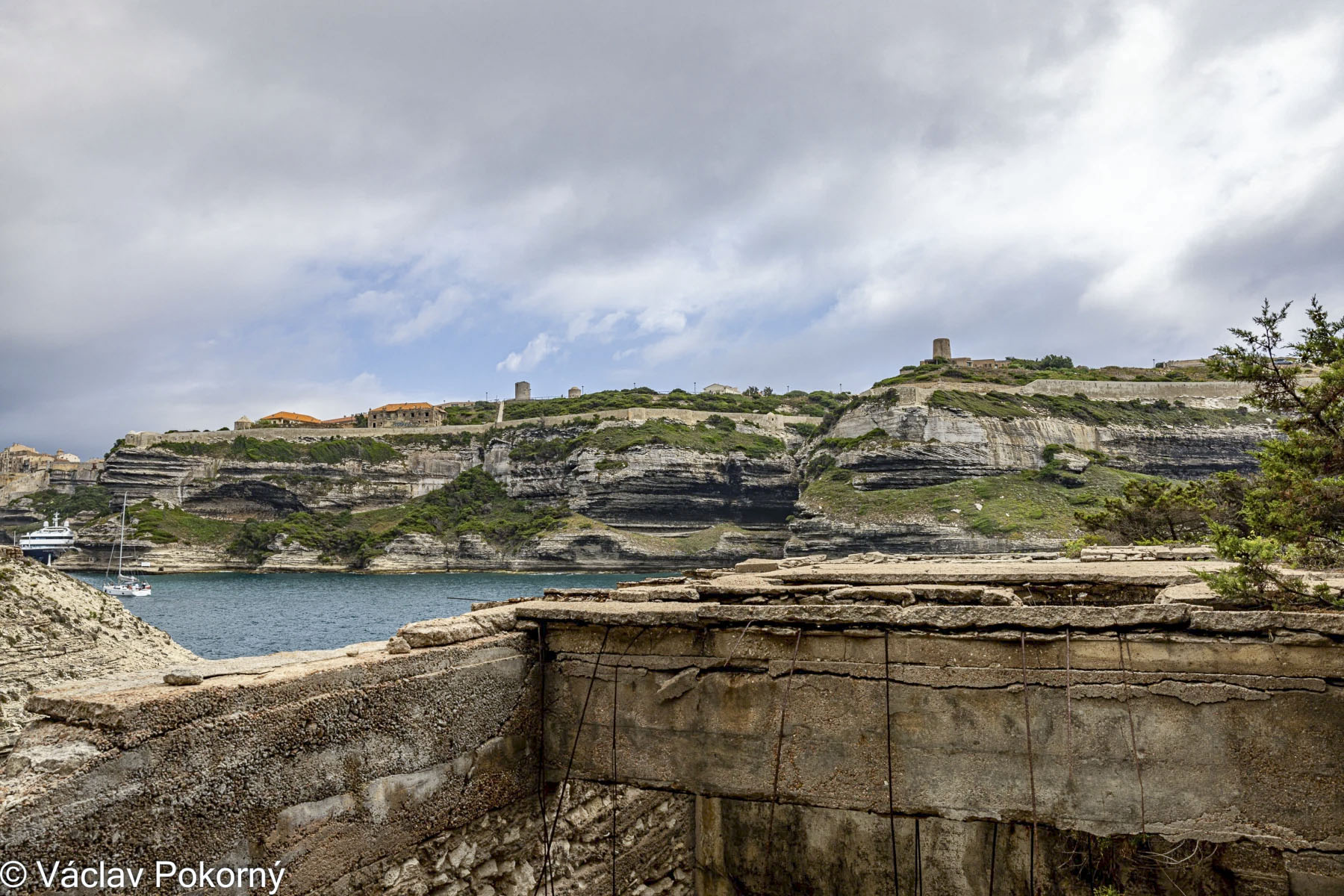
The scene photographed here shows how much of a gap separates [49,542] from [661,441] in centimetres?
6608

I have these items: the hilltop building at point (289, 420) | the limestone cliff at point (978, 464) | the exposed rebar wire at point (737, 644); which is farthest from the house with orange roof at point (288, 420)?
the exposed rebar wire at point (737, 644)

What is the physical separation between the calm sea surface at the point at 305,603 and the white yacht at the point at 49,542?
29.5ft

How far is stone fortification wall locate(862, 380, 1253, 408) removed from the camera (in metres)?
87.0

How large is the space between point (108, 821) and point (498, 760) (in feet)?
6.51

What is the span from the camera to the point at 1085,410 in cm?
8262

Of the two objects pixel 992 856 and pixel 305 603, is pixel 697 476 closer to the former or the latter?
pixel 305 603

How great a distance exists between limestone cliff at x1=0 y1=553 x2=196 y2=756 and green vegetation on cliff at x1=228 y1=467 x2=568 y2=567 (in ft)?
232

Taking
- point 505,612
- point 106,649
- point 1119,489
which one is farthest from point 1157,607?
point 1119,489

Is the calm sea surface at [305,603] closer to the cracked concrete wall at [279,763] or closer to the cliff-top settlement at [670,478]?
the cliff-top settlement at [670,478]

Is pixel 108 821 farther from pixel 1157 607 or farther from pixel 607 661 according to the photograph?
pixel 1157 607

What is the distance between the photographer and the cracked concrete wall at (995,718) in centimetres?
384

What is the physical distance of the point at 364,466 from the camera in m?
104

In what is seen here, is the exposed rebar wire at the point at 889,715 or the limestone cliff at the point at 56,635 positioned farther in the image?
the limestone cliff at the point at 56,635

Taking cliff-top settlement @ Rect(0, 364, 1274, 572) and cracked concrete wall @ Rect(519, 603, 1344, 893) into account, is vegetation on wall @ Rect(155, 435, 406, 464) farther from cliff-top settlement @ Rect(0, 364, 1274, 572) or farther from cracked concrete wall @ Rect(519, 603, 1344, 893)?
cracked concrete wall @ Rect(519, 603, 1344, 893)
